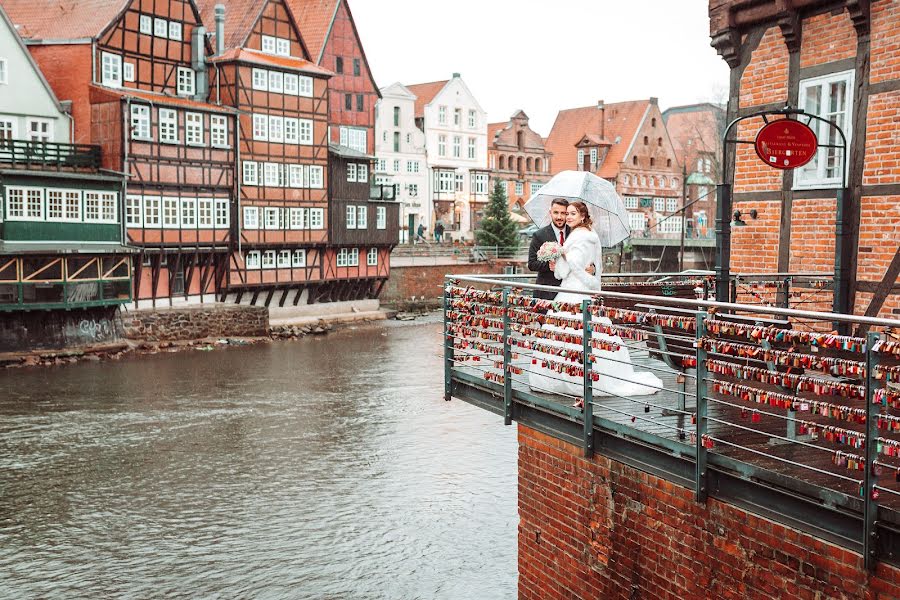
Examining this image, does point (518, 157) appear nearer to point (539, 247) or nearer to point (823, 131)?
point (823, 131)

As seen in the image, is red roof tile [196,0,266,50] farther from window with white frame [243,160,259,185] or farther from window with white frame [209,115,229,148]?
window with white frame [243,160,259,185]

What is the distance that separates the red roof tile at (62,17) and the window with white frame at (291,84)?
269 inches

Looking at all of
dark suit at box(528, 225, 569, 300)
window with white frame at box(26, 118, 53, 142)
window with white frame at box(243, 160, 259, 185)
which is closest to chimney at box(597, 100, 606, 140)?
window with white frame at box(243, 160, 259, 185)

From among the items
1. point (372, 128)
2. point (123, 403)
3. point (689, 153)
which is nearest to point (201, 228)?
point (123, 403)

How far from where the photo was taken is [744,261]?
12289 mm

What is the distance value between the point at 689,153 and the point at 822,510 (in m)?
83.8

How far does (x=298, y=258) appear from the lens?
4216 centimetres

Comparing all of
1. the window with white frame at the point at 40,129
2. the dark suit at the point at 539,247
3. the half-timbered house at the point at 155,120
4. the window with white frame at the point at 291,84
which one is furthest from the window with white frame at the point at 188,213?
the dark suit at the point at 539,247

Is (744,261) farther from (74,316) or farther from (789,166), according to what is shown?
(74,316)

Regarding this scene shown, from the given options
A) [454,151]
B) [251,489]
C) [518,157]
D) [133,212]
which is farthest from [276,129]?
[518,157]

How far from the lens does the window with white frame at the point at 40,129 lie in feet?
116

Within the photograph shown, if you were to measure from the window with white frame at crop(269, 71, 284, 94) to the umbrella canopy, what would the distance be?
32.4 m

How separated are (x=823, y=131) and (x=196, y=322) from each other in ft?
95.2

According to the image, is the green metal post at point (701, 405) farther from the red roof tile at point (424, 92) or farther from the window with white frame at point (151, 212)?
the red roof tile at point (424, 92)
